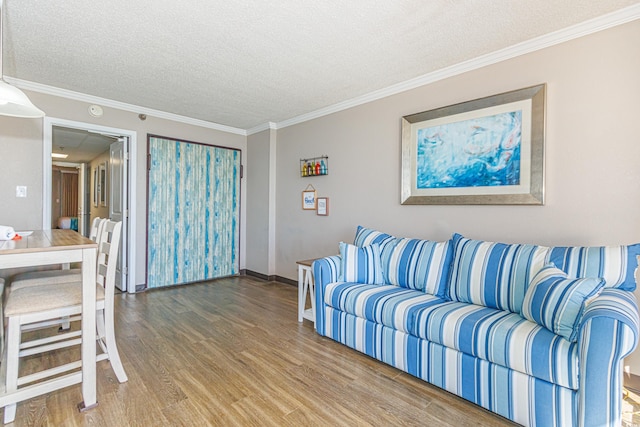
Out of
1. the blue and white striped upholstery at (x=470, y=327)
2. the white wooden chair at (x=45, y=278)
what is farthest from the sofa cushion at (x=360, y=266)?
the white wooden chair at (x=45, y=278)

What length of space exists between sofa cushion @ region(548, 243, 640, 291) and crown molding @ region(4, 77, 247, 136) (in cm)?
446

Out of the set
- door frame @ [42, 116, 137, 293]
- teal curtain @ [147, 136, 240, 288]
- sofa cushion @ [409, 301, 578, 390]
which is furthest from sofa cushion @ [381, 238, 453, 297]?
door frame @ [42, 116, 137, 293]

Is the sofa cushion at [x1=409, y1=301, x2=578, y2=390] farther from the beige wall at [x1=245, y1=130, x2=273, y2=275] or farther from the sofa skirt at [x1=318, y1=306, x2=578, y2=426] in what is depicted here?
the beige wall at [x1=245, y1=130, x2=273, y2=275]

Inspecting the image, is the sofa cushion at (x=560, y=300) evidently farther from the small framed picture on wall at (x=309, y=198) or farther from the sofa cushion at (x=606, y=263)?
the small framed picture on wall at (x=309, y=198)

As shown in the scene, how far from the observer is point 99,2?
1939 millimetres

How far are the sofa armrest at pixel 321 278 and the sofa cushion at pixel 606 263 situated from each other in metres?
1.56

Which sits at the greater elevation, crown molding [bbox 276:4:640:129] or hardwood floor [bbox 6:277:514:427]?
crown molding [bbox 276:4:640:129]

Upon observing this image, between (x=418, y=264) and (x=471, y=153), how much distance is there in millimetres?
1089

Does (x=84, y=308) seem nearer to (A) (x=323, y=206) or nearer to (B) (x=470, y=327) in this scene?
(B) (x=470, y=327)

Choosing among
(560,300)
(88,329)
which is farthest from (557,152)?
(88,329)

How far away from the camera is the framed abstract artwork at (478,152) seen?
237cm

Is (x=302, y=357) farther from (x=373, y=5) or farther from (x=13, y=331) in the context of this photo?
(x=373, y=5)

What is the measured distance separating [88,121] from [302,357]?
11.9 feet

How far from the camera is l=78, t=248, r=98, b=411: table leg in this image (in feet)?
5.61
